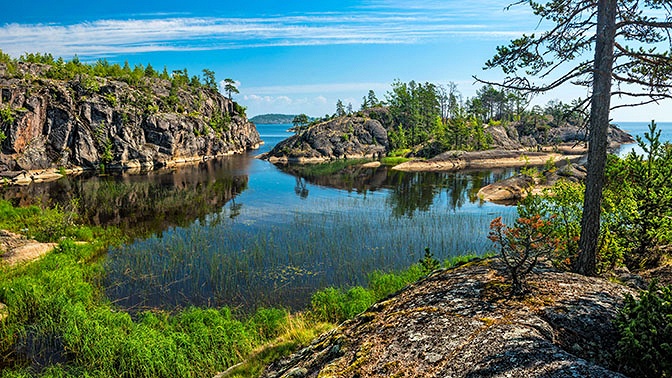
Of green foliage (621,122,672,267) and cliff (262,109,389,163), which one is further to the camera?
cliff (262,109,389,163)

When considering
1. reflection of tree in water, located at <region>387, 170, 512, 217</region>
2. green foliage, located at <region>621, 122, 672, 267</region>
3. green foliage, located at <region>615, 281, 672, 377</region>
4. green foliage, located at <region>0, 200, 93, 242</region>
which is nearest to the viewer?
green foliage, located at <region>615, 281, 672, 377</region>

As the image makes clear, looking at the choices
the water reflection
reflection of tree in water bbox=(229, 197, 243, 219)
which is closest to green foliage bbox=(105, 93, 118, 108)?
the water reflection

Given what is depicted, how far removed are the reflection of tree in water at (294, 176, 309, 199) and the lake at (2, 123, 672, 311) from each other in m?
0.14

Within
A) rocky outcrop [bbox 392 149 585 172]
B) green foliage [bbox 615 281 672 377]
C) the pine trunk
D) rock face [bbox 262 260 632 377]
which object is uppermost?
the pine trunk

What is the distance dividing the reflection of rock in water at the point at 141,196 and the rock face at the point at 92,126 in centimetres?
1148

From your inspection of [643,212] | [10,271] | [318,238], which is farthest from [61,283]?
[643,212]

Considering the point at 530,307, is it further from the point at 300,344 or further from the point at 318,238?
the point at 318,238

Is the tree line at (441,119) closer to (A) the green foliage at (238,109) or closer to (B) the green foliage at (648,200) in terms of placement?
(A) the green foliage at (238,109)

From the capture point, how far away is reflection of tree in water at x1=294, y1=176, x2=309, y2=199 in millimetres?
47656

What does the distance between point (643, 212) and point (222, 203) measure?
36.8 meters

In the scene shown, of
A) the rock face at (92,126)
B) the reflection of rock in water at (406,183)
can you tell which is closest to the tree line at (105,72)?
the rock face at (92,126)

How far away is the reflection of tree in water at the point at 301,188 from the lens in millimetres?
47656

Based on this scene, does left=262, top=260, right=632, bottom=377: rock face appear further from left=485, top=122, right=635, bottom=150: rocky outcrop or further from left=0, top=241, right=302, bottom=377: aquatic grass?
left=485, top=122, right=635, bottom=150: rocky outcrop

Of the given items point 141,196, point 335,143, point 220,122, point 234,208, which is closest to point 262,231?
point 234,208
